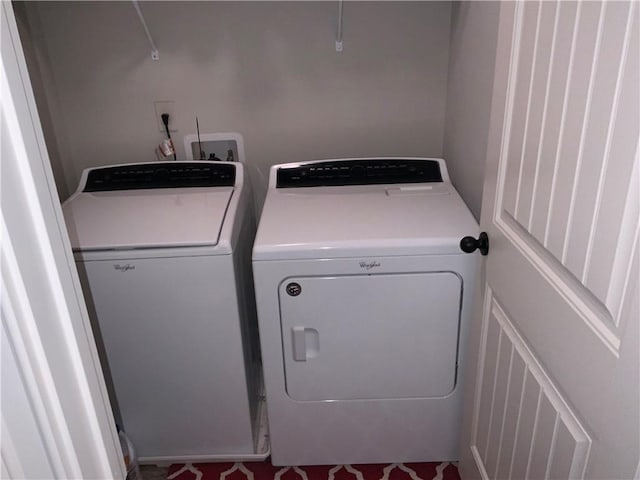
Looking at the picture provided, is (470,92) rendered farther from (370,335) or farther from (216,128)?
(216,128)

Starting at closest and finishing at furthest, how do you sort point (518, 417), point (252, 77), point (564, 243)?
point (564, 243), point (518, 417), point (252, 77)

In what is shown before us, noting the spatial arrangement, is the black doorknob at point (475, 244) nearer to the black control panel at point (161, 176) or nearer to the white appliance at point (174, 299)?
the white appliance at point (174, 299)

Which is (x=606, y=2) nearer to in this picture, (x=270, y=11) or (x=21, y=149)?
(x=21, y=149)

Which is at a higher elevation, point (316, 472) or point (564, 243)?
point (564, 243)

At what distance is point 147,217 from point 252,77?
0.79 metres

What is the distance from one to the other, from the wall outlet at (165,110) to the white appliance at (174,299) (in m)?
0.26


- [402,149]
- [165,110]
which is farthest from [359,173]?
[165,110]

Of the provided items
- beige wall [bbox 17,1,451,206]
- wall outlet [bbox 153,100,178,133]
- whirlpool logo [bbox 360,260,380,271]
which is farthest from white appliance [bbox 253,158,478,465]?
wall outlet [bbox 153,100,178,133]

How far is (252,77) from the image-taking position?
2.00 metres

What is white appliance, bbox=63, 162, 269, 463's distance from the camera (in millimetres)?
1438

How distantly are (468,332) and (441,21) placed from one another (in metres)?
1.23

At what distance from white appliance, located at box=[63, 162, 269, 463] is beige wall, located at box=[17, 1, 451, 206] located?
Answer: 0.97ft

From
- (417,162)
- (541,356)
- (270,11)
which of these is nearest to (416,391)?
(541,356)

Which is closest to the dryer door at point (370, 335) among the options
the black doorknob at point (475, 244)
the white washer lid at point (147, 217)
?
the black doorknob at point (475, 244)
